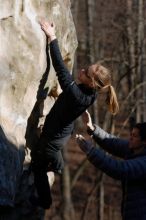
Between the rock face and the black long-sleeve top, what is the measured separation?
0.37m

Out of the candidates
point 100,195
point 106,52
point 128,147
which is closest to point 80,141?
point 128,147

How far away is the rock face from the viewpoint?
24.0 feet

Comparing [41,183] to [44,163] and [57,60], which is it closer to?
[44,163]

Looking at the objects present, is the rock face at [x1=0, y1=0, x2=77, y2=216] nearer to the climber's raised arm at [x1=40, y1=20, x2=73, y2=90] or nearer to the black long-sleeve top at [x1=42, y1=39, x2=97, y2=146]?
the climber's raised arm at [x1=40, y1=20, x2=73, y2=90]

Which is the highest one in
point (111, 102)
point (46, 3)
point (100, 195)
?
point (46, 3)

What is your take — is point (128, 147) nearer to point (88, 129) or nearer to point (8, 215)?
point (88, 129)

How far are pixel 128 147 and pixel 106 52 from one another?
18.8 metres

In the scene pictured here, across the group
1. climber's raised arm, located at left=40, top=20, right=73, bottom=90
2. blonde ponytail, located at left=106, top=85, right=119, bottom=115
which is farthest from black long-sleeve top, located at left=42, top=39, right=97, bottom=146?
blonde ponytail, located at left=106, top=85, right=119, bottom=115

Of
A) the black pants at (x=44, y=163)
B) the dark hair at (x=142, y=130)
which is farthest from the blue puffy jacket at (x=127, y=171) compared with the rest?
the black pants at (x=44, y=163)

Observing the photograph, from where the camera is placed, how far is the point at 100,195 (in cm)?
2153

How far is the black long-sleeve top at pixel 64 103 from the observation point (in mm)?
7391

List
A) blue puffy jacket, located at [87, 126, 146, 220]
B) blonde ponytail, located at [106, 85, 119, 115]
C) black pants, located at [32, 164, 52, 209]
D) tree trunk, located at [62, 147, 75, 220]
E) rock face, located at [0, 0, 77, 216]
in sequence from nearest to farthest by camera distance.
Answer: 1. blue puffy jacket, located at [87, 126, 146, 220]
2. rock face, located at [0, 0, 77, 216]
3. blonde ponytail, located at [106, 85, 119, 115]
4. black pants, located at [32, 164, 52, 209]
5. tree trunk, located at [62, 147, 75, 220]

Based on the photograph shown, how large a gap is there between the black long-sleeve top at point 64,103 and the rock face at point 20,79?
37 cm

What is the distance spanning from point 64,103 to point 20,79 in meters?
0.68
